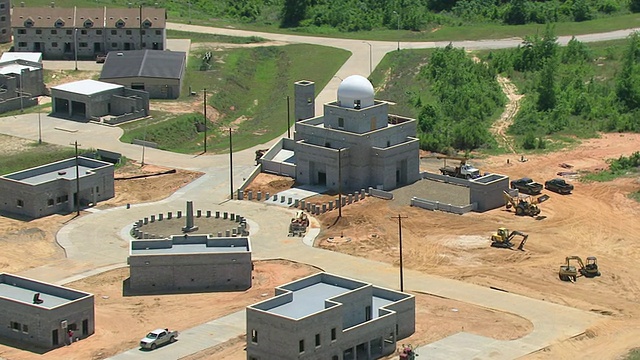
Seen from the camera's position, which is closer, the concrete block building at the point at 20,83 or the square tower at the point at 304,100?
the square tower at the point at 304,100

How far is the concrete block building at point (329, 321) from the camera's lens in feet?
356

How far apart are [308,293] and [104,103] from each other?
7215 cm

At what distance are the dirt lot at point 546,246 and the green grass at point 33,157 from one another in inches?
1296

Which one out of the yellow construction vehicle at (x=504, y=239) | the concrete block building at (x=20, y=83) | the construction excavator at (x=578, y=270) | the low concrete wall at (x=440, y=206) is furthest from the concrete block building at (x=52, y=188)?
the construction excavator at (x=578, y=270)

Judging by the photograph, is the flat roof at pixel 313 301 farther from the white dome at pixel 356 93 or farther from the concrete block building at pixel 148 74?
the concrete block building at pixel 148 74

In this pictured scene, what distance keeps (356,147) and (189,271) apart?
104 ft

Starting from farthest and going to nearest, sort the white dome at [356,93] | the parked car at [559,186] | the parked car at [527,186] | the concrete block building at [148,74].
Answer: the concrete block building at [148,74]
the white dome at [356,93]
the parked car at [559,186]
the parked car at [527,186]

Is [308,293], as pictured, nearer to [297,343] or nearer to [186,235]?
[297,343]

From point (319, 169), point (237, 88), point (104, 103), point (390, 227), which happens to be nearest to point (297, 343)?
point (390, 227)

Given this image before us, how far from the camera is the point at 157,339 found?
376 feet

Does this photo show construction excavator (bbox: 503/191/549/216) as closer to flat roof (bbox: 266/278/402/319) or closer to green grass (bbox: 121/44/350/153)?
flat roof (bbox: 266/278/402/319)

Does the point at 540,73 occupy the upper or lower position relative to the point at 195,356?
upper

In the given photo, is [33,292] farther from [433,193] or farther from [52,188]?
[433,193]

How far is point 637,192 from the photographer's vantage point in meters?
155
